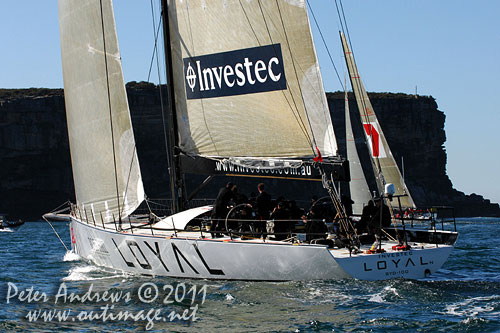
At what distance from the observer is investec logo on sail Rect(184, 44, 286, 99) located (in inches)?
549

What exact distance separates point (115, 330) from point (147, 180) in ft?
238

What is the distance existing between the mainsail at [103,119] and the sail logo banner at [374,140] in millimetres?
15791

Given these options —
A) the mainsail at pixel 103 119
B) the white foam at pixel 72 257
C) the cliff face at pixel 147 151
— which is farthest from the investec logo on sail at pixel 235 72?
the cliff face at pixel 147 151

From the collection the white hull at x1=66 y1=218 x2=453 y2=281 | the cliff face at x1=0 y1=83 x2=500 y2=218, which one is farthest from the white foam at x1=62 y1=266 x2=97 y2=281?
the cliff face at x1=0 y1=83 x2=500 y2=218

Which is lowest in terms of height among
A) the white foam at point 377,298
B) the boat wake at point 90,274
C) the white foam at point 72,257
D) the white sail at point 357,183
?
the white foam at point 377,298

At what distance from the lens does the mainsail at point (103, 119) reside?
15828 mm

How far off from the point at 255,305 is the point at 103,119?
23.2ft

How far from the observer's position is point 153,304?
11016mm

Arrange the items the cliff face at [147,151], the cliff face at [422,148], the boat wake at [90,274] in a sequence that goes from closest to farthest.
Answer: the boat wake at [90,274], the cliff face at [147,151], the cliff face at [422,148]

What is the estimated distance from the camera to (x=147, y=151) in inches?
3273

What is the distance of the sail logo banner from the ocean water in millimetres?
16449

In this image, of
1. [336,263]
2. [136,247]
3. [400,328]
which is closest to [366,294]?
[336,263]

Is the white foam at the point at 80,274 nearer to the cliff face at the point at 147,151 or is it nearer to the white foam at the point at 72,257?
the white foam at the point at 72,257

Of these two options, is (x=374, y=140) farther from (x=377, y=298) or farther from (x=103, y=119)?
(x=377, y=298)
